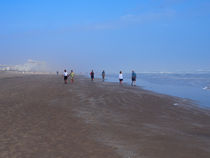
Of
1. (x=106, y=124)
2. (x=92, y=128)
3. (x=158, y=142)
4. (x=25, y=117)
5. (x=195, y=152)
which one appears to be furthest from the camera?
(x=25, y=117)

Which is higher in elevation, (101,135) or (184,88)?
(101,135)

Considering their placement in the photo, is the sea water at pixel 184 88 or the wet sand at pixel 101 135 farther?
the sea water at pixel 184 88

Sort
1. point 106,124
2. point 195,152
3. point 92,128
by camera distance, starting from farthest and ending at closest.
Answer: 1. point 106,124
2. point 92,128
3. point 195,152

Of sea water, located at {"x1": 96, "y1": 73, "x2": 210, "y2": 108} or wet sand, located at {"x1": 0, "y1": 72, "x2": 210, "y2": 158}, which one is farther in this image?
sea water, located at {"x1": 96, "y1": 73, "x2": 210, "y2": 108}

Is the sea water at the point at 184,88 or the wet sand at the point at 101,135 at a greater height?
the wet sand at the point at 101,135

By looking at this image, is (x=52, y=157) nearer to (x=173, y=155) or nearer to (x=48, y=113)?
(x=173, y=155)

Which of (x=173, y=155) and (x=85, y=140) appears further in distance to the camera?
(x=85, y=140)

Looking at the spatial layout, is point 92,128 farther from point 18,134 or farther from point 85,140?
point 18,134

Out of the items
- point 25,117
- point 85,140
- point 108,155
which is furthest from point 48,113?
point 108,155

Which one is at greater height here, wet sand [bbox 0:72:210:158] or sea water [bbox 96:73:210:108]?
wet sand [bbox 0:72:210:158]

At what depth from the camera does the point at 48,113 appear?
1081 centimetres

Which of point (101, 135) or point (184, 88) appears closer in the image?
point (101, 135)

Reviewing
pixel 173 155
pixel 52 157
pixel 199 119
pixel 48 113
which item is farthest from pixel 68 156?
pixel 199 119

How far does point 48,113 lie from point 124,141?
17.2ft
